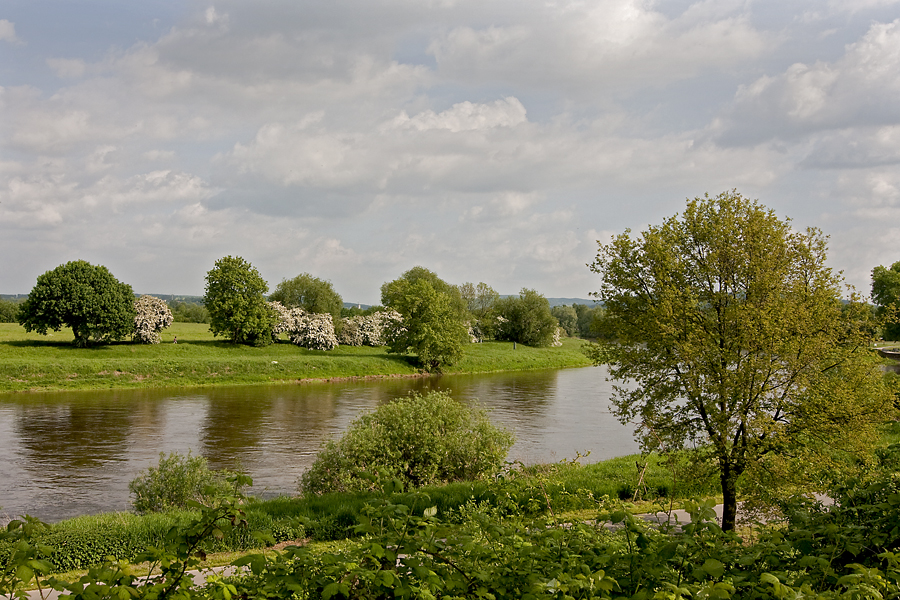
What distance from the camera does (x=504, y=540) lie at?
439cm

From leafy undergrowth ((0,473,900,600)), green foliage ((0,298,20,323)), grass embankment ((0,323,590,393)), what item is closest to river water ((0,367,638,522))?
grass embankment ((0,323,590,393))

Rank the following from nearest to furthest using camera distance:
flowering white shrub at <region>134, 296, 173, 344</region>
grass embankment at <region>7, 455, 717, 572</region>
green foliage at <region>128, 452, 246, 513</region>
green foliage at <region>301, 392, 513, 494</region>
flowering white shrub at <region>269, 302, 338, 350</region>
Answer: grass embankment at <region>7, 455, 717, 572</region> < green foliage at <region>128, 452, 246, 513</region> < green foliage at <region>301, 392, 513, 494</region> < flowering white shrub at <region>134, 296, 173, 344</region> < flowering white shrub at <region>269, 302, 338, 350</region>

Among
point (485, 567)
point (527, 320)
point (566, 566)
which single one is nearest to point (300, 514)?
point (485, 567)

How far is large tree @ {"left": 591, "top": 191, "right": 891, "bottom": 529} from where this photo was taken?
37.4 ft

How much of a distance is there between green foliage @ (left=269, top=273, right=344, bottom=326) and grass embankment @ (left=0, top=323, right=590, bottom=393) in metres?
16.5

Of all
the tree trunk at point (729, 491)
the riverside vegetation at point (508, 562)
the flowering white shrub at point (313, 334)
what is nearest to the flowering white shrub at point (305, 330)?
the flowering white shrub at point (313, 334)

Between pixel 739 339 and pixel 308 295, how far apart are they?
75.4 m

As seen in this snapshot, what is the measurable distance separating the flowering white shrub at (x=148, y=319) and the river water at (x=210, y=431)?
13097 mm

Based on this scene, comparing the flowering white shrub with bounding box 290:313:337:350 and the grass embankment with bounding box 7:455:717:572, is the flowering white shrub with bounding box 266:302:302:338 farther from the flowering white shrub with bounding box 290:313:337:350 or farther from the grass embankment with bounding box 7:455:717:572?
the grass embankment with bounding box 7:455:717:572

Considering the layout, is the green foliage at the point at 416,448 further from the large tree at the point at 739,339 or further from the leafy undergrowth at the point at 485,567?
the leafy undergrowth at the point at 485,567

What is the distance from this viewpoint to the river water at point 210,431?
63.9 feet

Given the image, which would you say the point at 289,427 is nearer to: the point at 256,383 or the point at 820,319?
the point at 256,383

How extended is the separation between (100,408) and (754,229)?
111 feet

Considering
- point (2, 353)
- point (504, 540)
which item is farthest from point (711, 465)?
point (2, 353)
